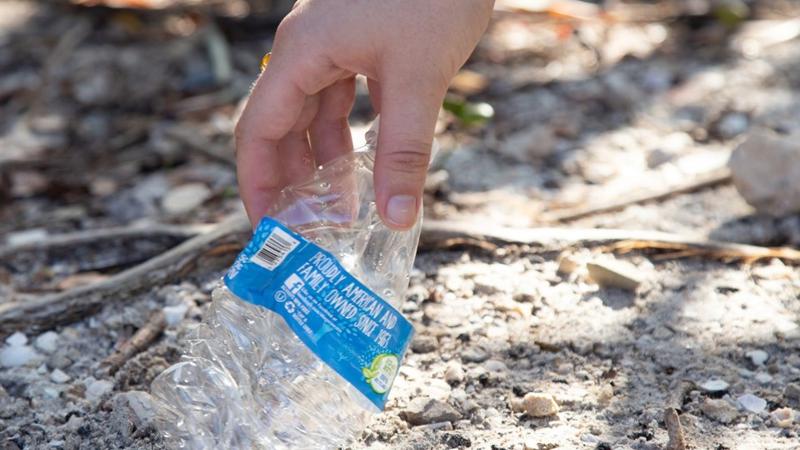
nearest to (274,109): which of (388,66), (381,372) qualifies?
(388,66)

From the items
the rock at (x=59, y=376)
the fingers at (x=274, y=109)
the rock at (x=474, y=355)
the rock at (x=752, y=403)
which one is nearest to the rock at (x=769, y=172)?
the rock at (x=752, y=403)

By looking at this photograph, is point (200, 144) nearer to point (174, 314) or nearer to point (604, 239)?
point (174, 314)

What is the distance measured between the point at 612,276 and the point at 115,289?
115 centimetres

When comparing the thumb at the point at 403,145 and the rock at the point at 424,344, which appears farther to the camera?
the rock at the point at 424,344

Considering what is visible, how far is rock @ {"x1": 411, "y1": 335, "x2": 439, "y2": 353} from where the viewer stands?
89.0 inches

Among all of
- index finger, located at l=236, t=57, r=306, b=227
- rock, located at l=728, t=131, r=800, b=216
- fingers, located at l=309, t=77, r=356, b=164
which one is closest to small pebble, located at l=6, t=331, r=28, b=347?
index finger, located at l=236, t=57, r=306, b=227

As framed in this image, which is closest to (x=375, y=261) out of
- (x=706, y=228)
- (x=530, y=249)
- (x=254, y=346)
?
(x=254, y=346)

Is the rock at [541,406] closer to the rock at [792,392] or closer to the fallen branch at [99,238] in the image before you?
the rock at [792,392]

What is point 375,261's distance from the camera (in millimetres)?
Result: 2283

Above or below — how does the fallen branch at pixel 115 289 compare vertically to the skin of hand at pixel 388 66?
below

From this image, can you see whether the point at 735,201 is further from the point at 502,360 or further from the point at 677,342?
the point at 502,360

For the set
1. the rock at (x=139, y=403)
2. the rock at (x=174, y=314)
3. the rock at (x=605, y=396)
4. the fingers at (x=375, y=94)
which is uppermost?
the fingers at (x=375, y=94)

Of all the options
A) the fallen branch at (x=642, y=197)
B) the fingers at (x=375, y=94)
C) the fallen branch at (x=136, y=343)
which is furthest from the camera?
the fallen branch at (x=642, y=197)

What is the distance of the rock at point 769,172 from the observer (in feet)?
9.19
